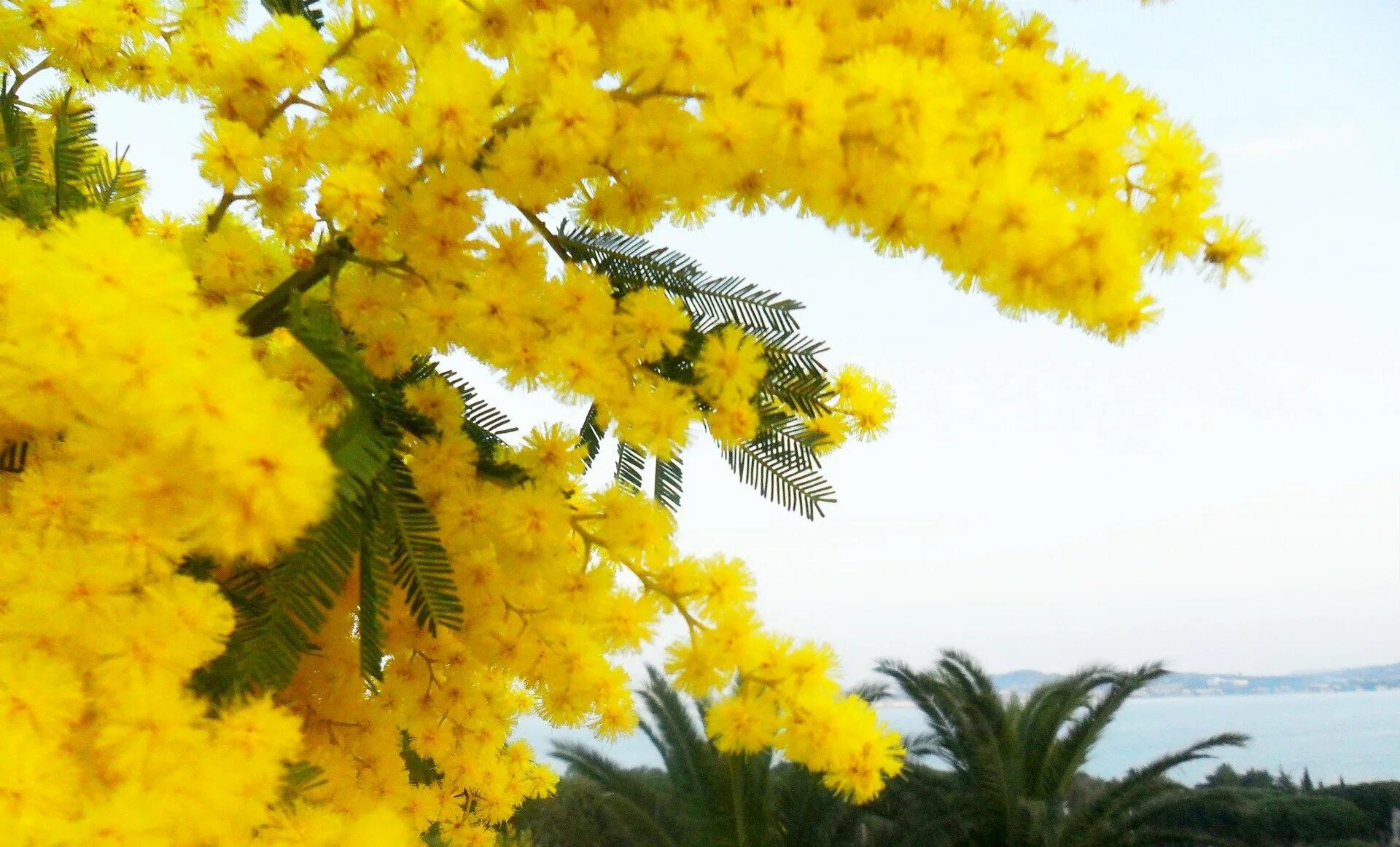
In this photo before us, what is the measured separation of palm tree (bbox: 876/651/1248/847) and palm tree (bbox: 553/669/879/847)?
2.10 feet

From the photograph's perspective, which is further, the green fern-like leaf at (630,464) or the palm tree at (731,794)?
the palm tree at (731,794)

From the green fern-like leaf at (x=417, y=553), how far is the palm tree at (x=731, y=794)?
18.4ft

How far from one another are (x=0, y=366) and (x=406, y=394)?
0.49 m

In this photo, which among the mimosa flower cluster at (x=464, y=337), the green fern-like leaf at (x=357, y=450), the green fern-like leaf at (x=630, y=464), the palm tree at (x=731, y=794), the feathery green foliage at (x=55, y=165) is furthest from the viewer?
the palm tree at (x=731, y=794)

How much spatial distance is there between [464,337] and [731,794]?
6.17 metres

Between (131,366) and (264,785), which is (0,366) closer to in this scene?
(131,366)

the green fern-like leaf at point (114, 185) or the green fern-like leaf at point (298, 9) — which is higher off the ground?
the green fern-like leaf at point (298, 9)

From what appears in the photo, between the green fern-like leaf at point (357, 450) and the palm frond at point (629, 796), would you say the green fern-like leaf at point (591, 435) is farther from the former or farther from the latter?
the palm frond at point (629, 796)

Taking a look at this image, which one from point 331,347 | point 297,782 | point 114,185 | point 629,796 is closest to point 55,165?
point 114,185

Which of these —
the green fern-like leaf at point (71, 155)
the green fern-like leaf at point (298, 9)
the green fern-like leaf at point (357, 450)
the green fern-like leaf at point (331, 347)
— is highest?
the green fern-like leaf at point (298, 9)

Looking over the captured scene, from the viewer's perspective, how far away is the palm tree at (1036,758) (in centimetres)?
679

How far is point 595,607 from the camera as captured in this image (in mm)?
1142

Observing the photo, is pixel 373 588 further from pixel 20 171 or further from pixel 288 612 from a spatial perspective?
pixel 20 171

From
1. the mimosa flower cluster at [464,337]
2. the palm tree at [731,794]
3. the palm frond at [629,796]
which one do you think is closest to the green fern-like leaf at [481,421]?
the mimosa flower cluster at [464,337]
